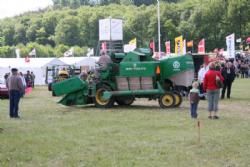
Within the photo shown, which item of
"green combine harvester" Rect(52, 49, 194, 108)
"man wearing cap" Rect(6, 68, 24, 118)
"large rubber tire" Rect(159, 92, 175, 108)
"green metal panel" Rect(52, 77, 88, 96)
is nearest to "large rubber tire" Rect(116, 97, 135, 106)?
"green combine harvester" Rect(52, 49, 194, 108)

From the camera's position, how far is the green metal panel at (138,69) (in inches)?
830

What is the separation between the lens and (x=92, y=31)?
450ft

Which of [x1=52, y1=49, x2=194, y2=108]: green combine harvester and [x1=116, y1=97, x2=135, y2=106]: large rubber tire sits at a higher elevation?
[x1=52, y1=49, x2=194, y2=108]: green combine harvester

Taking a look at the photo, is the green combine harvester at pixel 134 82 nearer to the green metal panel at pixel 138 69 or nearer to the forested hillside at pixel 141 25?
the green metal panel at pixel 138 69

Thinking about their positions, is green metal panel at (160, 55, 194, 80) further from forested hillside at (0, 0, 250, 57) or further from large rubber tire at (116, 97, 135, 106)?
forested hillside at (0, 0, 250, 57)

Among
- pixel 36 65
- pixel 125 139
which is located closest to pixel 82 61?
pixel 36 65

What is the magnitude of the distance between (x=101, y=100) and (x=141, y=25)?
93.1m

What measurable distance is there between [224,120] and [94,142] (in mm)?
5273

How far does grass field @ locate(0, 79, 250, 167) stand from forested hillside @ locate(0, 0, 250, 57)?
42479 mm

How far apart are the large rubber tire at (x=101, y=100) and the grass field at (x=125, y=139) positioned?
73.7 inches

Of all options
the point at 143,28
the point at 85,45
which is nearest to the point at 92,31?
the point at 85,45

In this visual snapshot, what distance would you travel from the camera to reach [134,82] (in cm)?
2128

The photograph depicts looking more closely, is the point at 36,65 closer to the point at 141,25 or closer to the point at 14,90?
the point at 14,90

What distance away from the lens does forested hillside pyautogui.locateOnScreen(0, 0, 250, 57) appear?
305 feet
